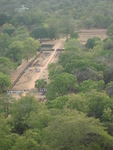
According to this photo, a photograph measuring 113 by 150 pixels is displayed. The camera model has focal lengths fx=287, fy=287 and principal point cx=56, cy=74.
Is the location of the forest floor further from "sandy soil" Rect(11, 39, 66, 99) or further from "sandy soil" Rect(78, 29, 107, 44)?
"sandy soil" Rect(78, 29, 107, 44)

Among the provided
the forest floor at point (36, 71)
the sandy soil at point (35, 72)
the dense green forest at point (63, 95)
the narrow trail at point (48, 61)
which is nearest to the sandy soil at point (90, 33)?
the dense green forest at point (63, 95)

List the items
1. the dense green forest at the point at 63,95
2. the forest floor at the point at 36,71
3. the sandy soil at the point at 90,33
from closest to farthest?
1. the dense green forest at the point at 63,95
2. the forest floor at the point at 36,71
3. the sandy soil at the point at 90,33

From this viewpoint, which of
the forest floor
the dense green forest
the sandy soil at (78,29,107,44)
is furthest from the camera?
the sandy soil at (78,29,107,44)

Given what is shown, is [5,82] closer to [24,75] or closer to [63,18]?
[24,75]

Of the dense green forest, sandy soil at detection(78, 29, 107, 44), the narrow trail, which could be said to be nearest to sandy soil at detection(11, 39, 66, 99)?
the narrow trail

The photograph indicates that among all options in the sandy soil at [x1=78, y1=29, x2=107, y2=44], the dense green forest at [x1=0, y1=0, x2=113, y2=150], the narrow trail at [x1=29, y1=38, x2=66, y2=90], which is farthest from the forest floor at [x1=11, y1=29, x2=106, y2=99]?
the sandy soil at [x1=78, y1=29, x2=107, y2=44]

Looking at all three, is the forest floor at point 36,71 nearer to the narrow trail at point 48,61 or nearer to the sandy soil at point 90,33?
the narrow trail at point 48,61

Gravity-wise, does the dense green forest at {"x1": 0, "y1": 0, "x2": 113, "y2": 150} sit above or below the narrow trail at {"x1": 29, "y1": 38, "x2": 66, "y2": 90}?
above

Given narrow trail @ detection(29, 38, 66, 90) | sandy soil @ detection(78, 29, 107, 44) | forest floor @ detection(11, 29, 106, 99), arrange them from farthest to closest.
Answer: sandy soil @ detection(78, 29, 107, 44) → narrow trail @ detection(29, 38, 66, 90) → forest floor @ detection(11, 29, 106, 99)

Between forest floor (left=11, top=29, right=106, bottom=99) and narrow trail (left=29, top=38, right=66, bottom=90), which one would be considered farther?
narrow trail (left=29, top=38, right=66, bottom=90)

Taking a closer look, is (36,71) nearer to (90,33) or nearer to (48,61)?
(48,61)
